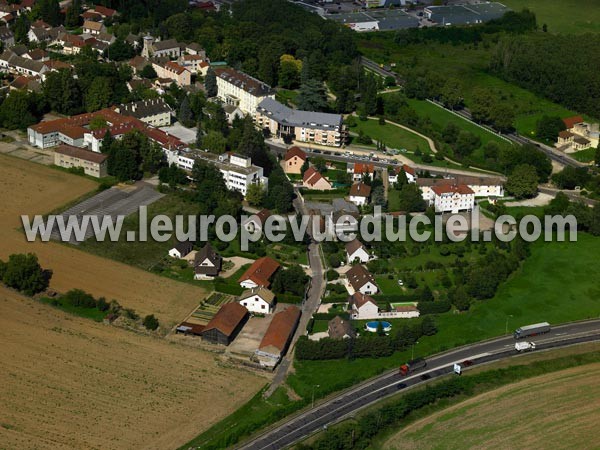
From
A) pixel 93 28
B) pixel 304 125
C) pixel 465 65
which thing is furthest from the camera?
pixel 465 65

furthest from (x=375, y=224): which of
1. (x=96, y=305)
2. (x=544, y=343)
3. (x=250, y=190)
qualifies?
(x=96, y=305)

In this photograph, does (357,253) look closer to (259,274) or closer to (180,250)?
(259,274)

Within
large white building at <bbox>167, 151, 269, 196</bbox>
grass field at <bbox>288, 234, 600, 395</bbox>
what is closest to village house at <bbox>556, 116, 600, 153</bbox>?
grass field at <bbox>288, 234, 600, 395</bbox>

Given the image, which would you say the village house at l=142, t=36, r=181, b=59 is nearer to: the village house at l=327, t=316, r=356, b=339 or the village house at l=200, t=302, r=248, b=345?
→ the village house at l=200, t=302, r=248, b=345

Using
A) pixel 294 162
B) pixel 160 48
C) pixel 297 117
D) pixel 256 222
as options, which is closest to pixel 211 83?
pixel 160 48

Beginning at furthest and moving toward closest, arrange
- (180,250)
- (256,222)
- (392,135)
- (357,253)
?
(392,135), (256,222), (357,253), (180,250)
